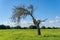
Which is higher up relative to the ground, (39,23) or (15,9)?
(15,9)

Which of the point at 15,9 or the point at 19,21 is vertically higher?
the point at 15,9

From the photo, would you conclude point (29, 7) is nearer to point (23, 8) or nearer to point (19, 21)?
point (23, 8)

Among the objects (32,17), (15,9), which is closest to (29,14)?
(32,17)

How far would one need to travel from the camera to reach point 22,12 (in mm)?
33656

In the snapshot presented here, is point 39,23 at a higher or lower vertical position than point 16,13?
lower

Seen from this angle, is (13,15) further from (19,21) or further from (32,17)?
(32,17)

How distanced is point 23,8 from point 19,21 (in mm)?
2800

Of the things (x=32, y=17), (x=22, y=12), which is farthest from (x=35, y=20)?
(x=22, y=12)

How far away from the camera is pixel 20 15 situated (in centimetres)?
3400

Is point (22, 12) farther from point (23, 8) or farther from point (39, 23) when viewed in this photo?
point (39, 23)

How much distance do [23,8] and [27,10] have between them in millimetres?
916

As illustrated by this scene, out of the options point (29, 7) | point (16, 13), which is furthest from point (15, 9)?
point (29, 7)

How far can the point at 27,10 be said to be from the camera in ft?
111

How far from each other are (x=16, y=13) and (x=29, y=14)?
2672mm
